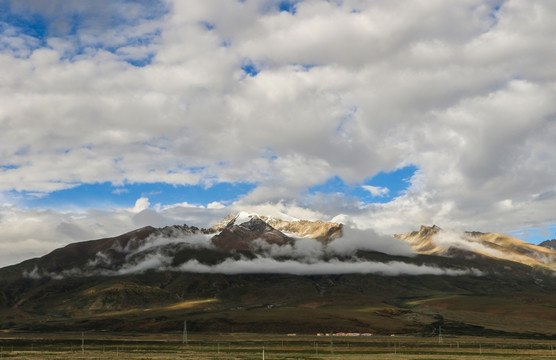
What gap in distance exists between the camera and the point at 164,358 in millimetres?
97188

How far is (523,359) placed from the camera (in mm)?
97375

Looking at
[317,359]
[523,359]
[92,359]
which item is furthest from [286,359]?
[523,359]

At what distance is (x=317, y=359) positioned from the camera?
3738 inches

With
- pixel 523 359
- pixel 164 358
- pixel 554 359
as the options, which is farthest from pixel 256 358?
pixel 554 359

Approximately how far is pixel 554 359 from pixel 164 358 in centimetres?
7659

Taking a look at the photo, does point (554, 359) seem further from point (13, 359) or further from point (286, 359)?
point (13, 359)

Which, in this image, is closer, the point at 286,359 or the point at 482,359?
the point at 286,359

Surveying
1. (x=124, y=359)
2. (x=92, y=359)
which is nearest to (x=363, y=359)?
(x=124, y=359)

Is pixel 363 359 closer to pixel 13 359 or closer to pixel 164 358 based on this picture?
pixel 164 358

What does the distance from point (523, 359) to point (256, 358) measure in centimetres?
5133

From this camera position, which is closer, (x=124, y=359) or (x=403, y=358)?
(x=124, y=359)

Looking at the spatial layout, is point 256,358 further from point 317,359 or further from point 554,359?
point 554,359

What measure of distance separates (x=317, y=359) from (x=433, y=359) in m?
22.8

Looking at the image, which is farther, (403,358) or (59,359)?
(403,358)
